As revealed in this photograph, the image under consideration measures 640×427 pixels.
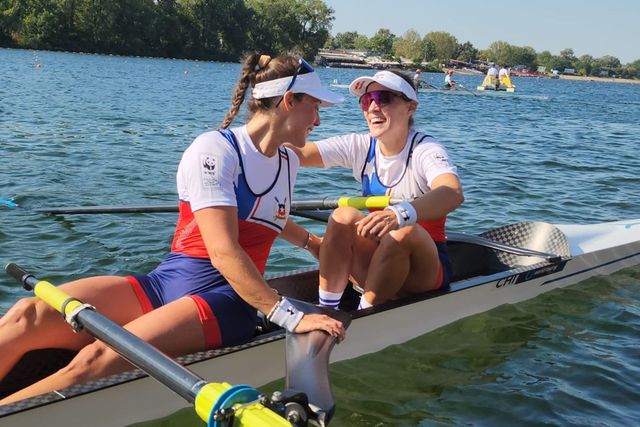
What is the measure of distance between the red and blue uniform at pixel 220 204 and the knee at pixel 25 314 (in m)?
0.45

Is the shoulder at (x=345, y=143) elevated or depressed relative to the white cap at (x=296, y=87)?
depressed

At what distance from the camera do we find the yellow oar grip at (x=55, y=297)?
291 centimetres

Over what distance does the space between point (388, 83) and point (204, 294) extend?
1728mm

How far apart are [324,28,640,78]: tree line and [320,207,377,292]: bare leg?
128422mm

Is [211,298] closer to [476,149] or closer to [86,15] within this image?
[476,149]

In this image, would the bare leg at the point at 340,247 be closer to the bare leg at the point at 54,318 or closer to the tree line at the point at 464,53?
the bare leg at the point at 54,318

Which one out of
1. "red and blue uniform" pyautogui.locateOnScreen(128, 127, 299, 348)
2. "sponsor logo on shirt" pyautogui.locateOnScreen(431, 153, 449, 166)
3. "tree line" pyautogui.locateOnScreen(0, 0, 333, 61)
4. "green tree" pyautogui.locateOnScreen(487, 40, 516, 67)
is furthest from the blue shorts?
"green tree" pyautogui.locateOnScreen(487, 40, 516, 67)

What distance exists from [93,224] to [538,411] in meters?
5.28

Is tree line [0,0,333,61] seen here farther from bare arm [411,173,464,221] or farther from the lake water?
bare arm [411,173,464,221]

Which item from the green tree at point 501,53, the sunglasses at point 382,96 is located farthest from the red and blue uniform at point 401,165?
the green tree at point 501,53

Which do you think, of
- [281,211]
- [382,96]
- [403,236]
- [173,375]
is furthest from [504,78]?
[173,375]

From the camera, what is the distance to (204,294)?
3266mm

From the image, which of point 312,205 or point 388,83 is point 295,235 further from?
point 312,205

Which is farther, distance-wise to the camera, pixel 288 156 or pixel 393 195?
pixel 393 195
